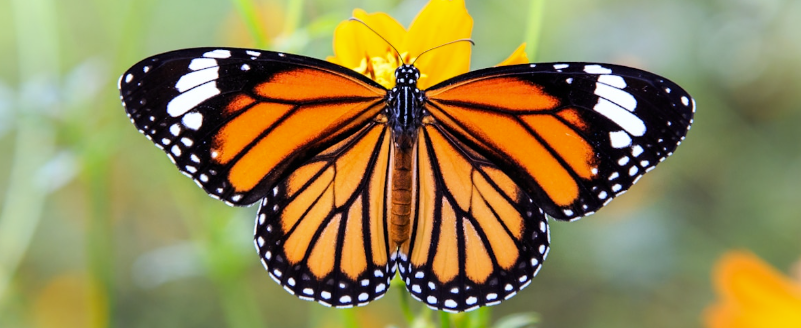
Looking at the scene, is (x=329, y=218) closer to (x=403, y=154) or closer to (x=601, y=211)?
(x=403, y=154)

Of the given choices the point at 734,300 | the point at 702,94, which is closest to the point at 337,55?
the point at 734,300

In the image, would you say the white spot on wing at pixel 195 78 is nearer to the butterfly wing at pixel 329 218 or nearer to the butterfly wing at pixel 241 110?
the butterfly wing at pixel 241 110

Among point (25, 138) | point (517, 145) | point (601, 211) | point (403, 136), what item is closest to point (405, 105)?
point (403, 136)

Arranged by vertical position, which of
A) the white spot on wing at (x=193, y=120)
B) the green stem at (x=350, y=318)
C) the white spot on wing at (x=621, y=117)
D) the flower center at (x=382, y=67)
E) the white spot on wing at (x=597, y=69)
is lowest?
the green stem at (x=350, y=318)

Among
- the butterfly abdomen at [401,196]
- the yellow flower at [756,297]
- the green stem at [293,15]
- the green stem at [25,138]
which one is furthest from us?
the green stem at [25,138]

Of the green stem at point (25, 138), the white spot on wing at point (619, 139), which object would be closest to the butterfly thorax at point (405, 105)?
the white spot on wing at point (619, 139)

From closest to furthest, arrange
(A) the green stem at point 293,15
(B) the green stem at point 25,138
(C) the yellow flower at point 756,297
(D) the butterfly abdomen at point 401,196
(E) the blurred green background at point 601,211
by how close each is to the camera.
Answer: (C) the yellow flower at point 756,297, (D) the butterfly abdomen at point 401,196, (A) the green stem at point 293,15, (B) the green stem at point 25,138, (E) the blurred green background at point 601,211

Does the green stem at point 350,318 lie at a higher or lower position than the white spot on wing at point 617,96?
lower
